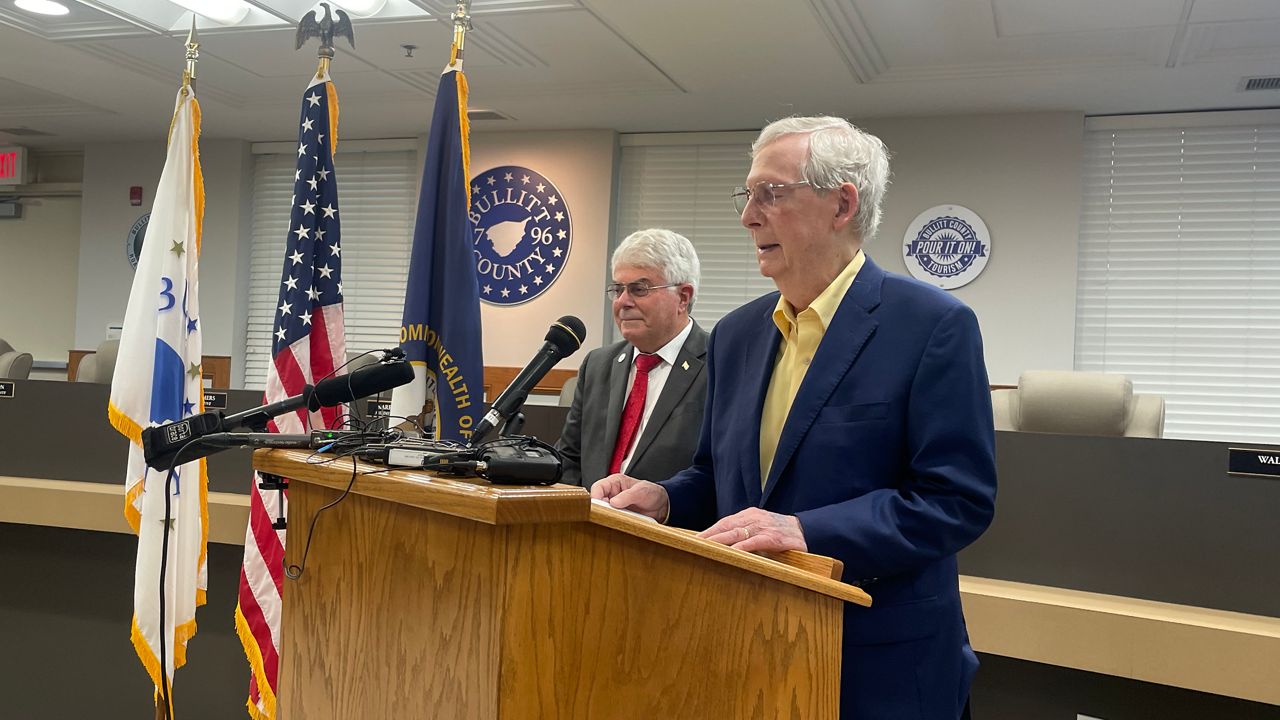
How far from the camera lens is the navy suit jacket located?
128 centimetres

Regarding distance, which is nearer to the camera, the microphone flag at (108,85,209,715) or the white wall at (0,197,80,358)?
the microphone flag at (108,85,209,715)

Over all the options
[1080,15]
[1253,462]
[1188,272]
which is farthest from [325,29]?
[1188,272]

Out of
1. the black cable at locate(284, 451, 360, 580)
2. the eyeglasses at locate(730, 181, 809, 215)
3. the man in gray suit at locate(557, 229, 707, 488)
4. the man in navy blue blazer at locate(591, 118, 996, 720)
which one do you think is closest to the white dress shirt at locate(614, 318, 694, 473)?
the man in gray suit at locate(557, 229, 707, 488)

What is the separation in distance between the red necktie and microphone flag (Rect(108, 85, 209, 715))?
1.27 m

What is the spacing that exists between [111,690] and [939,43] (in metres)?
4.74

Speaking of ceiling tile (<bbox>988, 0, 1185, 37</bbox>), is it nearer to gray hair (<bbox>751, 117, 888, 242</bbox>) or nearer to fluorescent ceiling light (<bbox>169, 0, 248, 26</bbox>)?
Result: gray hair (<bbox>751, 117, 888, 242</bbox>)

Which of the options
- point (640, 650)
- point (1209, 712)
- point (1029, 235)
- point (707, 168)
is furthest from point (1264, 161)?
point (640, 650)

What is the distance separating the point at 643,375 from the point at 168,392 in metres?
1.46

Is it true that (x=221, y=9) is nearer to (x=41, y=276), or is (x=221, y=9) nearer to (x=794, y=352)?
(x=41, y=276)

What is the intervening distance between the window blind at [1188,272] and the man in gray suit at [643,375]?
4.42 m

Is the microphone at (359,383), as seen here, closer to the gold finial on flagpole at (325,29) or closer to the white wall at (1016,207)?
the gold finial on flagpole at (325,29)

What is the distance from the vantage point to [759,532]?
3.93 ft

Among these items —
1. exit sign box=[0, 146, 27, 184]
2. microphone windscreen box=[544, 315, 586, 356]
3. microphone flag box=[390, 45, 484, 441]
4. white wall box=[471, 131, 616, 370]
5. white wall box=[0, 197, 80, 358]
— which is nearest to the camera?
microphone windscreen box=[544, 315, 586, 356]

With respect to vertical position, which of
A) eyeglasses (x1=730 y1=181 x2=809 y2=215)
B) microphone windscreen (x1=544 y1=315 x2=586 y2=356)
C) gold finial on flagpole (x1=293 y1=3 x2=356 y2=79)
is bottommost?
microphone windscreen (x1=544 y1=315 x2=586 y2=356)
